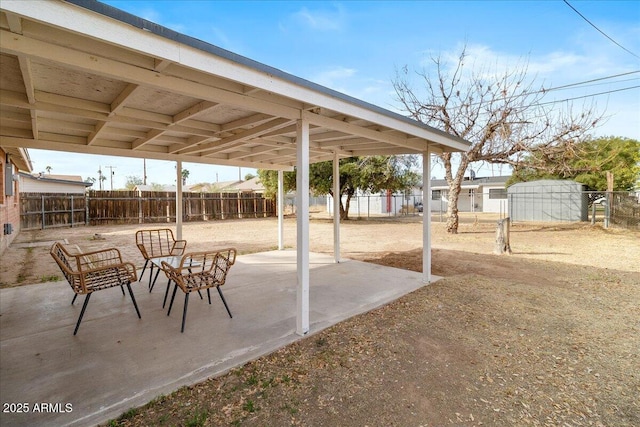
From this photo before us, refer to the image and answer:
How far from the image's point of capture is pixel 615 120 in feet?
31.4

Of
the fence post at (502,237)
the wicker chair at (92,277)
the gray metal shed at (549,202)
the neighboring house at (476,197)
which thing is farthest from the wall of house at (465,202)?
the wicker chair at (92,277)

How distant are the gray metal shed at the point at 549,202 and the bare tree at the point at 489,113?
20.1ft

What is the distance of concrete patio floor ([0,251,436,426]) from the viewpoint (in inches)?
79.0

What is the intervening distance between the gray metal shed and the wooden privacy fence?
50.7 feet

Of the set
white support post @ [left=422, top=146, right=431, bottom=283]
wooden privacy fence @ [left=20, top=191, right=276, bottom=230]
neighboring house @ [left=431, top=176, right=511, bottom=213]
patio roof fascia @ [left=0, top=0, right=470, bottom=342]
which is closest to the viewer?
patio roof fascia @ [left=0, top=0, right=470, bottom=342]

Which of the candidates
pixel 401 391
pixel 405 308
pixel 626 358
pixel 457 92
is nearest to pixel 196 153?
pixel 405 308

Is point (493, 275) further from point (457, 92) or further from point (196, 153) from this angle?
point (457, 92)

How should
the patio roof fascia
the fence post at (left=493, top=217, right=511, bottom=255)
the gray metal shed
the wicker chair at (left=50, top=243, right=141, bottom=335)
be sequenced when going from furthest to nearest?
the gray metal shed < the fence post at (left=493, top=217, right=511, bottom=255) < the wicker chair at (left=50, top=243, right=141, bottom=335) < the patio roof fascia

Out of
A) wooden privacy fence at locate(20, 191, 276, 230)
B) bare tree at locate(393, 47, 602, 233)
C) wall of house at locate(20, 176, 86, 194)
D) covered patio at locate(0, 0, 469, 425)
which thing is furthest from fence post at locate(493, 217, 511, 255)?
wall of house at locate(20, 176, 86, 194)

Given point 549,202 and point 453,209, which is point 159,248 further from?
point 549,202

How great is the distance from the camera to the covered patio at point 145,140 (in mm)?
1676

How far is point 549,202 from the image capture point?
15.8m

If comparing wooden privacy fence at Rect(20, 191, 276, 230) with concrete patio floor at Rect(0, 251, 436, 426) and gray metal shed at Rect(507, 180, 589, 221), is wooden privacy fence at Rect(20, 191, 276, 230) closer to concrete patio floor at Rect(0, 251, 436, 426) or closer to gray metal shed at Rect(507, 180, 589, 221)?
concrete patio floor at Rect(0, 251, 436, 426)

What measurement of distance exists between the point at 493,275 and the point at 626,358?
280 cm
